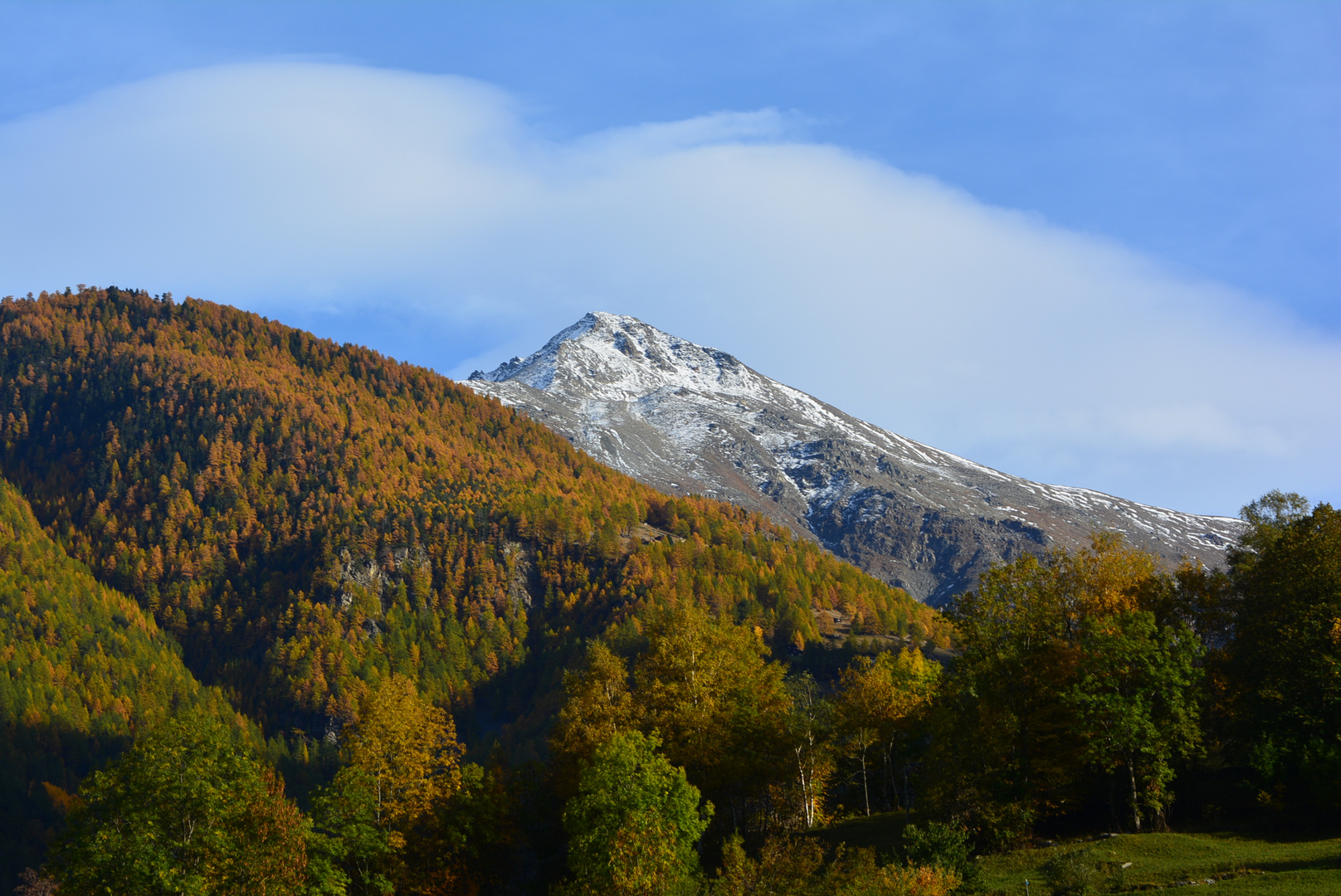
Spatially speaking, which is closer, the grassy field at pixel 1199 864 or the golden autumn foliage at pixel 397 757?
the grassy field at pixel 1199 864

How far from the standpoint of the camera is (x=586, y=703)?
86.5m

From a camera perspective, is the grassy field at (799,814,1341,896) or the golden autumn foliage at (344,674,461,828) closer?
the grassy field at (799,814,1341,896)

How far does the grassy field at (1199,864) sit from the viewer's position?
52.1m

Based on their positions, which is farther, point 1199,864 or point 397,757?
point 397,757

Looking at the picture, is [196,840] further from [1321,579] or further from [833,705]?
[1321,579]

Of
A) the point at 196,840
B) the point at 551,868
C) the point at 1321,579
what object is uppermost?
the point at 1321,579

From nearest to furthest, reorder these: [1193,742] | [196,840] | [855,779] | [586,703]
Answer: [196,840], [1193,742], [586,703], [855,779]

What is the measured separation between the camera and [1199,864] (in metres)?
57.9

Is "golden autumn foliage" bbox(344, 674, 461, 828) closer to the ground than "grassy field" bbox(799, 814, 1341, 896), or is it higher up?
higher up

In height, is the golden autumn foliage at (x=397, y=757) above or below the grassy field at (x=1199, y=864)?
above

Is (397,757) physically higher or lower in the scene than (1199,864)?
higher

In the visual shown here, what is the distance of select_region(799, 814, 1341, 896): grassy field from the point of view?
52.1 m

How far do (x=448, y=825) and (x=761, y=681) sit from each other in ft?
88.2

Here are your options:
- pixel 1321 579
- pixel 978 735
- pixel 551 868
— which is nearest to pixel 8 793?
pixel 551 868
